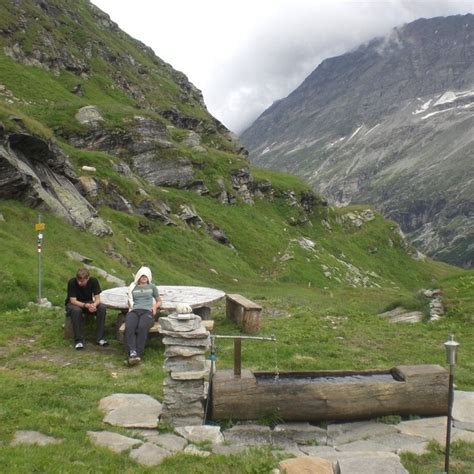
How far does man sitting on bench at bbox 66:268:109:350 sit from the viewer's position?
1662 centimetres

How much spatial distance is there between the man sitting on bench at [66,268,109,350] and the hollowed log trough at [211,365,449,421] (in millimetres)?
6767

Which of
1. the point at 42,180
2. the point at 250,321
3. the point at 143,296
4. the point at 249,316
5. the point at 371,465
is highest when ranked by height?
the point at 42,180

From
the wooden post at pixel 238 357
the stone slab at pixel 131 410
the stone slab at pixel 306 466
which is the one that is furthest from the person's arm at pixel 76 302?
the stone slab at pixel 306 466

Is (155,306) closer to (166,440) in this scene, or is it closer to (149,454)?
(166,440)

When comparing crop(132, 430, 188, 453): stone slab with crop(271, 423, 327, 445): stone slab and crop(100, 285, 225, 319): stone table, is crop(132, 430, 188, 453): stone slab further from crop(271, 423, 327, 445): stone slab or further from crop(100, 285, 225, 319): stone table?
crop(100, 285, 225, 319): stone table

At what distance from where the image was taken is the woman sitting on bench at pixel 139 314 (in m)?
15.1

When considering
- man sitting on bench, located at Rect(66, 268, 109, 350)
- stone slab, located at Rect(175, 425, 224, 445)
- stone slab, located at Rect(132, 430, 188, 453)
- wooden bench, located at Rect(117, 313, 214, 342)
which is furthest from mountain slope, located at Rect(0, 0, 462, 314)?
stone slab, located at Rect(175, 425, 224, 445)

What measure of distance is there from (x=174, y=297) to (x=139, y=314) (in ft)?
11.7

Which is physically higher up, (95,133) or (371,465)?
(95,133)

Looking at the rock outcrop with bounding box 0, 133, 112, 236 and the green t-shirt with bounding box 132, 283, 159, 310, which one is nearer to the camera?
the green t-shirt with bounding box 132, 283, 159, 310

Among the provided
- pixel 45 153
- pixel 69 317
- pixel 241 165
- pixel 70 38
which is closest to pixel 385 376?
pixel 69 317

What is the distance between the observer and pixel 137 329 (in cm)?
1541

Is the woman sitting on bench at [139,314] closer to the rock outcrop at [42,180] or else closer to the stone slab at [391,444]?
the stone slab at [391,444]

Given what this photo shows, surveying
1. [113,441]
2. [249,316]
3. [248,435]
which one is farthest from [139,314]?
[113,441]
